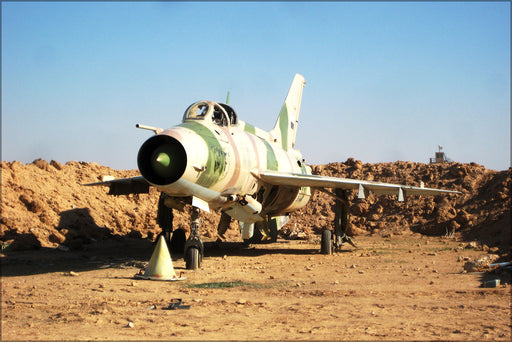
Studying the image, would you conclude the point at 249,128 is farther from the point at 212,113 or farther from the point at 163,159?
the point at 163,159

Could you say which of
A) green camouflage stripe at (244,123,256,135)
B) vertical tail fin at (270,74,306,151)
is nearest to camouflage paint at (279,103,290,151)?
vertical tail fin at (270,74,306,151)

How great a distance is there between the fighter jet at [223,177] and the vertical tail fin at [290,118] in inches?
4.7

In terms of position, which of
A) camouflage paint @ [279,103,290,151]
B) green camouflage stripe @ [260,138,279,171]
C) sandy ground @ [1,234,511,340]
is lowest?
sandy ground @ [1,234,511,340]

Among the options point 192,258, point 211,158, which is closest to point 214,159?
point 211,158

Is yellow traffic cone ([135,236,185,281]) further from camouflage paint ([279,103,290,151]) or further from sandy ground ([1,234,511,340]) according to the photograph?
camouflage paint ([279,103,290,151])

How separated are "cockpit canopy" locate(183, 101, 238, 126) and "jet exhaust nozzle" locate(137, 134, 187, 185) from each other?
2.15 m

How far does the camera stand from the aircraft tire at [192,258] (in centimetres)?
1273

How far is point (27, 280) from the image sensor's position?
10.6 metres

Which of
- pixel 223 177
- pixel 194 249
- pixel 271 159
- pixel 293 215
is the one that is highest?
pixel 271 159

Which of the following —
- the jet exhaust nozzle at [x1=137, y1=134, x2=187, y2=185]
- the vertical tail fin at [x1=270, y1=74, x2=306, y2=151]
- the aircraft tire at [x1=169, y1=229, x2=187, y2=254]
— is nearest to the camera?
the jet exhaust nozzle at [x1=137, y1=134, x2=187, y2=185]

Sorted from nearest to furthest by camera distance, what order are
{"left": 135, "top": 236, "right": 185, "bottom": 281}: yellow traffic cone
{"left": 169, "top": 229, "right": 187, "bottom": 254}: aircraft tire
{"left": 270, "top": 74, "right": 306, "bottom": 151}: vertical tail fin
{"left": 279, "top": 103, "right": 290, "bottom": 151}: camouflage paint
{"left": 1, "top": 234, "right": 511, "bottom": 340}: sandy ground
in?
{"left": 1, "top": 234, "right": 511, "bottom": 340}: sandy ground < {"left": 135, "top": 236, "right": 185, "bottom": 281}: yellow traffic cone < {"left": 169, "top": 229, "right": 187, "bottom": 254}: aircraft tire < {"left": 270, "top": 74, "right": 306, "bottom": 151}: vertical tail fin < {"left": 279, "top": 103, "right": 290, "bottom": 151}: camouflage paint

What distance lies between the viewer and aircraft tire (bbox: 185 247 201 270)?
41.8 ft

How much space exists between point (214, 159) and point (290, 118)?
1033 cm

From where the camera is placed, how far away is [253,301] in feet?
28.8
